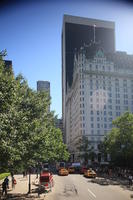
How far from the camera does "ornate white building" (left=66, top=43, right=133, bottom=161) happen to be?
Result: 12012 cm

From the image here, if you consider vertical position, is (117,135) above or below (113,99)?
below

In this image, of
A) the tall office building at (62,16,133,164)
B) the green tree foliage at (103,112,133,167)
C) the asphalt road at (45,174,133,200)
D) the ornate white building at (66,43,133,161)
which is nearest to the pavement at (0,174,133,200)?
the asphalt road at (45,174,133,200)

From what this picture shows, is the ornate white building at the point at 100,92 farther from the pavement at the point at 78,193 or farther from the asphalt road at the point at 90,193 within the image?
the asphalt road at the point at 90,193

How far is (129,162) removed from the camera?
53062mm

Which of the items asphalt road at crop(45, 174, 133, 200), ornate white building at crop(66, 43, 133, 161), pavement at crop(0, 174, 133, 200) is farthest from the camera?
ornate white building at crop(66, 43, 133, 161)

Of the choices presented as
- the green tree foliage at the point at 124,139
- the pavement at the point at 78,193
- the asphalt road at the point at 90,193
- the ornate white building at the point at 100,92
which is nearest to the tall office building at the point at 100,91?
the ornate white building at the point at 100,92

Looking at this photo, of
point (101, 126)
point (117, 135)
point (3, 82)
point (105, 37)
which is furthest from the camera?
point (105, 37)

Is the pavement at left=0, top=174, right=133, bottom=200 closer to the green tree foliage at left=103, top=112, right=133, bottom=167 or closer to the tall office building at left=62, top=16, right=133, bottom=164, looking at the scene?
the green tree foliage at left=103, top=112, right=133, bottom=167

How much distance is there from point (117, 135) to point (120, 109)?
7812cm

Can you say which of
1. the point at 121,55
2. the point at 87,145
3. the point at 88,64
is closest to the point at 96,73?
the point at 88,64

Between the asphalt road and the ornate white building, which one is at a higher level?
the ornate white building

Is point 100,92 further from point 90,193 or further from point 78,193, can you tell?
point 90,193

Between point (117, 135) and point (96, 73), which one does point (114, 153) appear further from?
point (96, 73)

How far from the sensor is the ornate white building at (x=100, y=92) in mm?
120125
